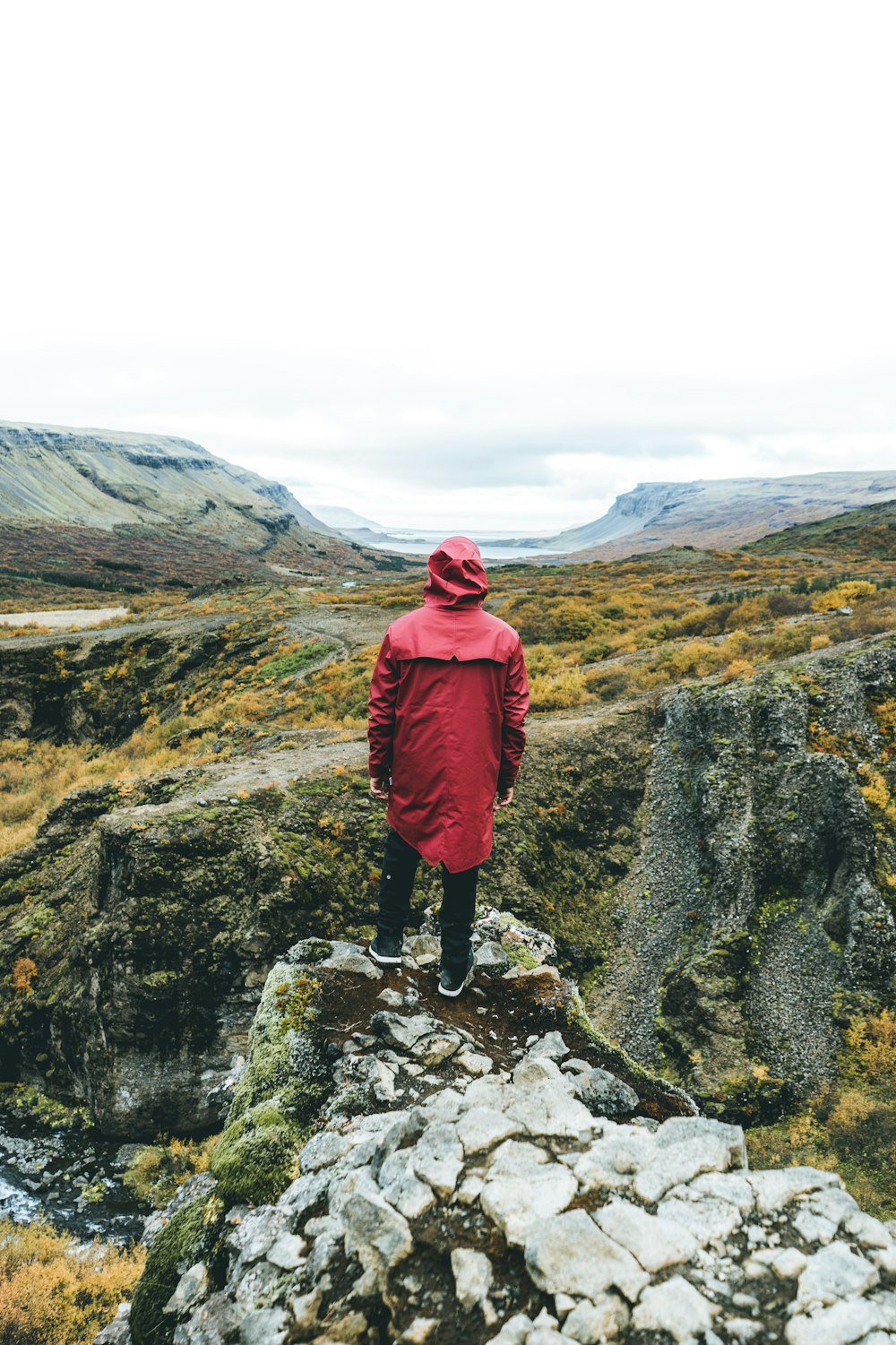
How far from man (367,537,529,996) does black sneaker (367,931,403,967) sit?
117 cm

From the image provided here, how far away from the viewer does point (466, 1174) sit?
336 cm

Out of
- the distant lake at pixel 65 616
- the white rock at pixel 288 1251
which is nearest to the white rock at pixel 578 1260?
the white rock at pixel 288 1251

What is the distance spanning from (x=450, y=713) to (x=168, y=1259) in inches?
158

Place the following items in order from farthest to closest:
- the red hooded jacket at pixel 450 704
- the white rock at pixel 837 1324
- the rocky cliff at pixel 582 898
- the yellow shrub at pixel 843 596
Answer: the yellow shrub at pixel 843 596 < the rocky cliff at pixel 582 898 < the red hooded jacket at pixel 450 704 < the white rock at pixel 837 1324

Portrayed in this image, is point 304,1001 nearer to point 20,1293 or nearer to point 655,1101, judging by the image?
point 655,1101

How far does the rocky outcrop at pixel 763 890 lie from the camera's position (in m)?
7.69

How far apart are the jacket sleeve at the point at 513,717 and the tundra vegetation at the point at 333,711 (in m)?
2.97

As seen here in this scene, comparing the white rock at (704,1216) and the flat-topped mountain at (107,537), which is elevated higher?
the flat-topped mountain at (107,537)

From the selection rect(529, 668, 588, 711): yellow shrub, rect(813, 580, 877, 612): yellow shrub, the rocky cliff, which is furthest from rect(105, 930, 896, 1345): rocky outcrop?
rect(813, 580, 877, 612): yellow shrub

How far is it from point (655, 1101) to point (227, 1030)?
588cm

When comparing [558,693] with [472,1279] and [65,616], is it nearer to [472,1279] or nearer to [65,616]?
[472,1279]


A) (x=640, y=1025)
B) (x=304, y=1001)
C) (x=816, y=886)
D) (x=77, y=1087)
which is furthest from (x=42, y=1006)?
(x=816, y=886)

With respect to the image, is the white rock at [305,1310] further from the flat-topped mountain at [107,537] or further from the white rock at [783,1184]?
the flat-topped mountain at [107,537]

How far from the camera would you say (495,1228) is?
3020 mm
